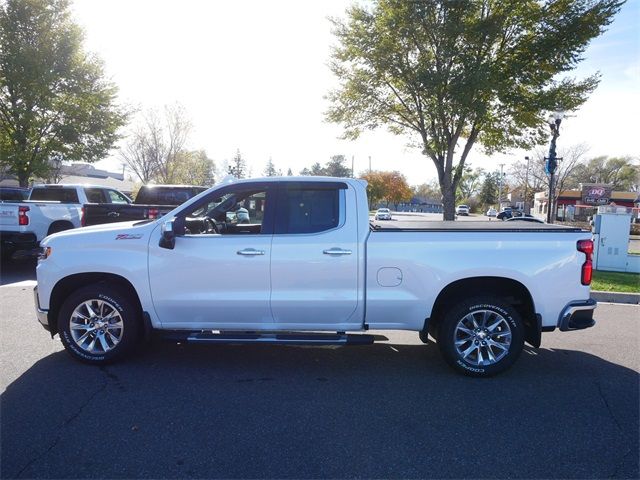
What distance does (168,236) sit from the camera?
440 centimetres

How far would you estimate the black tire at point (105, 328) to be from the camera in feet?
15.0

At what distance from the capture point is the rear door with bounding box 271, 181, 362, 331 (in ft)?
14.5

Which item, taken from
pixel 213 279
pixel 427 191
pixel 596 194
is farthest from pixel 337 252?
pixel 427 191

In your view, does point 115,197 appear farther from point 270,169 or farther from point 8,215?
point 270,169

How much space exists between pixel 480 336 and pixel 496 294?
20.0 inches

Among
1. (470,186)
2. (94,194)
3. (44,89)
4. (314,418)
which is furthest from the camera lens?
(470,186)

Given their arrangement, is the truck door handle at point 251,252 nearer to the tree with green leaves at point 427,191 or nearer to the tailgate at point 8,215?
the tailgate at point 8,215

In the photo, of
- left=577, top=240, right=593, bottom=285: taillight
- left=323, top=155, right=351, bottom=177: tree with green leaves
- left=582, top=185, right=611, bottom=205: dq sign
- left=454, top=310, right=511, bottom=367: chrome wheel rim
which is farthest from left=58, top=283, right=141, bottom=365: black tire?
left=323, top=155, right=351, bottom=177: tree with green leaves

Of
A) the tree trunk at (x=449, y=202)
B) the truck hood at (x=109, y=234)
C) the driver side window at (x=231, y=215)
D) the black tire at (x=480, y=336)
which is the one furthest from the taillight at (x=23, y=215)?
the tree trunk at (x=449, y=202)

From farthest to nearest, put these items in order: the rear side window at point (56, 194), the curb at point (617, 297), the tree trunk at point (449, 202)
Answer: the tree trunk at point (449, 202)
the rear side window at point (56, 194)
the curb at point (617, 297)

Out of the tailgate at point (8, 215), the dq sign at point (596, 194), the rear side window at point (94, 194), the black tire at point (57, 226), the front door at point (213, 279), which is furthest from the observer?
the dq sign at point (596, 194)

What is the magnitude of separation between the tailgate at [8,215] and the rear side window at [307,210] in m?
8.00

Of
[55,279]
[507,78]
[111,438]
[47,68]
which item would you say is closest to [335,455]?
[111,438]

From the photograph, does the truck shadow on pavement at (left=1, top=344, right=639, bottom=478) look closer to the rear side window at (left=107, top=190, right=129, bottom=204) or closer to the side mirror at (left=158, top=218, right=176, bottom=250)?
the side mirror at (left=158, top=218, right=176, bottom=250)
